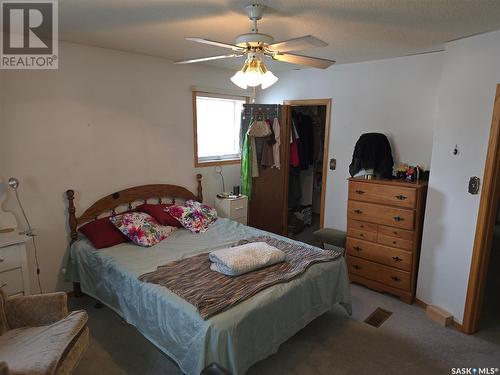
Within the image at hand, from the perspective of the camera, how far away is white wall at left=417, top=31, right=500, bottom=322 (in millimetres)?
2361

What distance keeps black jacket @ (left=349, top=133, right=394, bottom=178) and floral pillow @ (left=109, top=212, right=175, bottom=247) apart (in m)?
2.23

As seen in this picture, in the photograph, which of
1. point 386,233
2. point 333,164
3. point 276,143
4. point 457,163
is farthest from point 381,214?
point 276,143

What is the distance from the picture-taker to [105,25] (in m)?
2.31

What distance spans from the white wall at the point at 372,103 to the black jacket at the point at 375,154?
0.14 meters

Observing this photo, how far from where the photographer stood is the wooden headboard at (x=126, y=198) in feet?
9.64

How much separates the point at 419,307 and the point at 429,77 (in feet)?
7.38

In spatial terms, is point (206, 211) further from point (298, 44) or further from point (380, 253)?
point (298, 44)

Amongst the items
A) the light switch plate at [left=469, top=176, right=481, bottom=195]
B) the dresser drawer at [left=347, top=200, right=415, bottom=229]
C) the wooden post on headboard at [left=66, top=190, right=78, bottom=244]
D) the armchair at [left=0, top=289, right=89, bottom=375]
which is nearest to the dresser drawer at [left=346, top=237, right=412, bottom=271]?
the dresser drawer at [left=347, top=200, right=415, bottom=229]

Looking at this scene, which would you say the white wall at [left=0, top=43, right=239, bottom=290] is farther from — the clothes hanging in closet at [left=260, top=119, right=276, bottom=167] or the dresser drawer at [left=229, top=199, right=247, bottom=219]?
the clothes hanging in closet at [left=260, top=119, right=276, bottom=167]

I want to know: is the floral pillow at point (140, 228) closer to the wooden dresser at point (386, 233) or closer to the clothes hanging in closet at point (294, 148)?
the wooden dresser at point (386, 233)

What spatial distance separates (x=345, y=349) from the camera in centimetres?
238

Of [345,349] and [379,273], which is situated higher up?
[379,273]

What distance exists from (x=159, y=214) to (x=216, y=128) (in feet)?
5.13

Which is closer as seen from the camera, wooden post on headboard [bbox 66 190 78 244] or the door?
A: wooden post on headboard [bbox 66 190 78 244]
